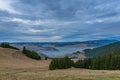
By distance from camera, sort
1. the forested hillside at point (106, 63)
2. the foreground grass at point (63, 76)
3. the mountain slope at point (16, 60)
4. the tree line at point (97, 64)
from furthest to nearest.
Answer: the mountain slope at point (16, 60), the tree line at point (97, 64), the forested hillside at point (106, 63), the foreground grass at point (63, 76)

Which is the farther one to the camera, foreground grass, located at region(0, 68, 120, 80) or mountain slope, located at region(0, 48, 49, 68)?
mountain slope, located at region(0, 48, 49, 68)

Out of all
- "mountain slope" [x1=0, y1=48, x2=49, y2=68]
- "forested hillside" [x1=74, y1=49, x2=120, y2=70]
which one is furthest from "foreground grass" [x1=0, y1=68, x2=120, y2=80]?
"mountain slope" [x1=0, y1=48, x2=49, y2=68]

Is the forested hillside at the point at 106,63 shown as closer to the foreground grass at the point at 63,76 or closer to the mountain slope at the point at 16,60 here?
the foreground grass at the point at 63,76

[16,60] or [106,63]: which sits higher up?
[16,60]

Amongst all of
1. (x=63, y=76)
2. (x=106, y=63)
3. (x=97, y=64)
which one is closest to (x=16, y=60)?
(x=97, y=64)

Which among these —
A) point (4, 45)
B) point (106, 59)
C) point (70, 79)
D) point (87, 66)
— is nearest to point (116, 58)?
point (106, 59)

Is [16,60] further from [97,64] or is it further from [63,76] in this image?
[63,76]

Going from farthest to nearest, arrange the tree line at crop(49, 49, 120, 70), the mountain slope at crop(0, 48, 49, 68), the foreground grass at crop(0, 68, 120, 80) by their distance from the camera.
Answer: the mountain slope at crop(0, 48, 49, 68) < the tree line at crop(49, 49, 120, 70) < the foreground grass at crop(0, 68, 120, 80)

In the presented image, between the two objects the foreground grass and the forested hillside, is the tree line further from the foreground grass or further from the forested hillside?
the foreground grass

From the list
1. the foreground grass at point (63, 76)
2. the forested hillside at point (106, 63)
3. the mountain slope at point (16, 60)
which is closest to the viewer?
the foreground grass at point (63, 76)

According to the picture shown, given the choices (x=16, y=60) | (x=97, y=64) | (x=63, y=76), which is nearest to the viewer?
(x=63, y=76)

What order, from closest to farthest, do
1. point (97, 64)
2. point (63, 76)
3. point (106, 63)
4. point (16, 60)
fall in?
point (63, 76), point (106, 63), point (97, 64), point (16, 60)

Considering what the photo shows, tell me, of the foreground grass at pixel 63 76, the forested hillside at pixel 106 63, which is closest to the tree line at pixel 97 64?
the forested hillside at pixel 106 63

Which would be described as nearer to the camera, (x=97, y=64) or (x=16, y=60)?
(x=97, y=64)
